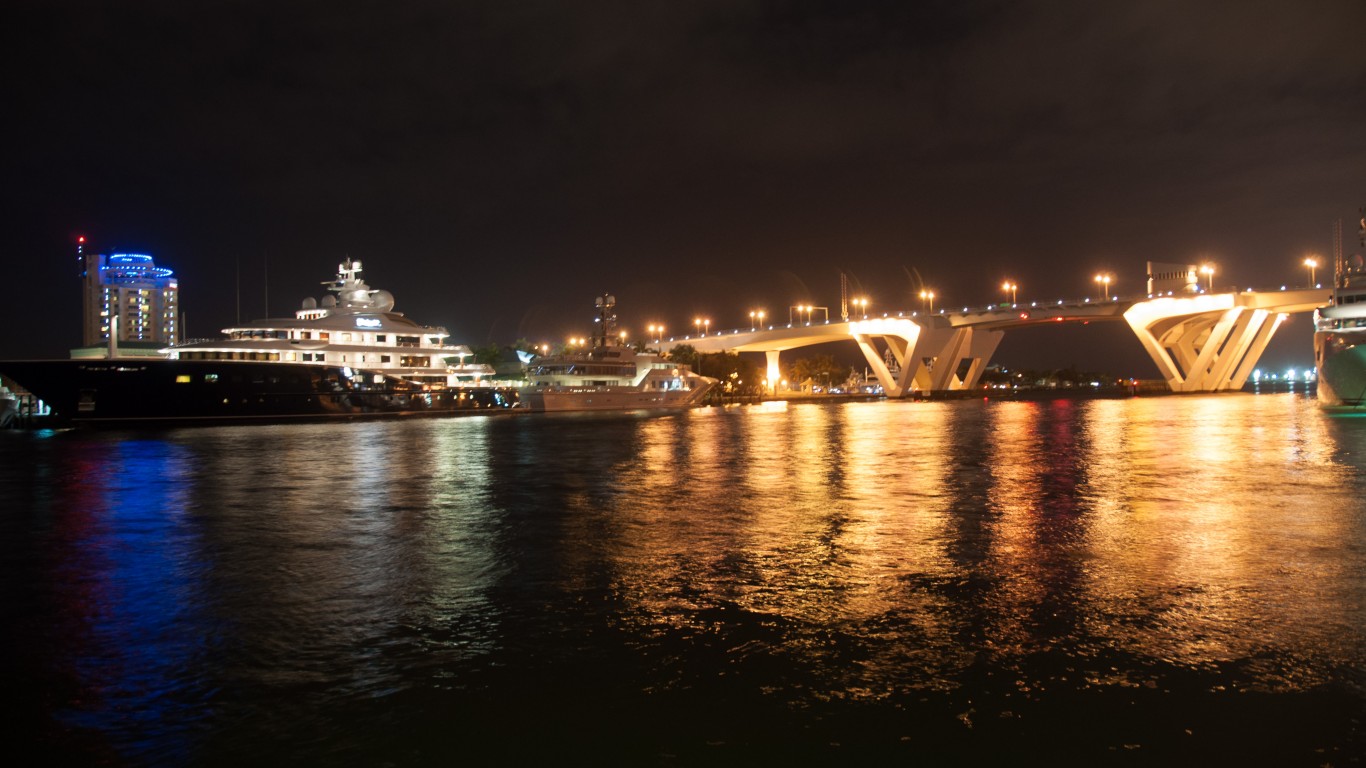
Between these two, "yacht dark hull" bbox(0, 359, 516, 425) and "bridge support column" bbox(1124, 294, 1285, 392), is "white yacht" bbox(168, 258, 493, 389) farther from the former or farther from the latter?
"bridge support column" bbox(1124, 294, 1285, 392)

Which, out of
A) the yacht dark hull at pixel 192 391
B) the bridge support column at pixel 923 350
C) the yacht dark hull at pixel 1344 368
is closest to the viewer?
the yacht dark hull at pixel 1344 368

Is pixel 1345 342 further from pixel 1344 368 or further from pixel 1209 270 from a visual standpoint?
pixel 1209 270

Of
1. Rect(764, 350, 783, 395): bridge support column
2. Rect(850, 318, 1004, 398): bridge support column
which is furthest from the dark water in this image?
Rect(764, 350, 783, 395): bridge support column

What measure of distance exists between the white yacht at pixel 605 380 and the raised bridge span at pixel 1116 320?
125 feet

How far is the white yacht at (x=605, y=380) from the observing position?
69062 millimetres

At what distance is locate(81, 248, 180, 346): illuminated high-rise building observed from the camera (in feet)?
465

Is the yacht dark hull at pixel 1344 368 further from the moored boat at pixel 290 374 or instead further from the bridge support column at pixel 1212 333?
the moored boat at pixel 290 374

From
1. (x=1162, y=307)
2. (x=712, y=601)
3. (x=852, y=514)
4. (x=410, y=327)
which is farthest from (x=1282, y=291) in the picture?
(x=712, y=601)

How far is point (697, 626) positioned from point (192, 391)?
47428mm

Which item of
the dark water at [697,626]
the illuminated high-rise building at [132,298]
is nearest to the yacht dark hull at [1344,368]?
the dark water at [697,626]

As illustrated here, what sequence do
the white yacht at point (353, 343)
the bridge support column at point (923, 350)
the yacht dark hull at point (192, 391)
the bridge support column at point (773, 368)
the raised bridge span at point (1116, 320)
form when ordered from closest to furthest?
the yacht dark hull at point (192, 391) < the white yacht at point (353, 343) < the raised bridge span at point (1116, 320) < the bridge support column at point (923, 350) < the bridge support column at point (773, 368)

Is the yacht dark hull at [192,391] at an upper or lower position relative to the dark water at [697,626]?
upper

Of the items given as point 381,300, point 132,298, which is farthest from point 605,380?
point 132,298

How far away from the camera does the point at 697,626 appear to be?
6.98m
